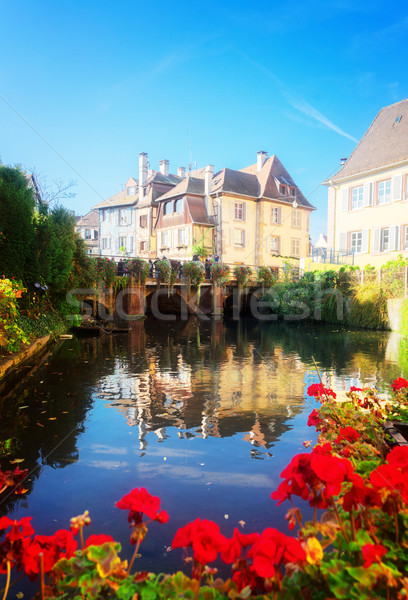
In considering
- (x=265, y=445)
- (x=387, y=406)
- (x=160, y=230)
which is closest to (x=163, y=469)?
(x=265, y=445)

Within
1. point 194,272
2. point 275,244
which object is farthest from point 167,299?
point 275,244

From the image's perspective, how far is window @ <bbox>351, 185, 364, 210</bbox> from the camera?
26906mm

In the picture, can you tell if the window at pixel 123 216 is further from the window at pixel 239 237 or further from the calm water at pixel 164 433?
the calm water at pixel 164 433

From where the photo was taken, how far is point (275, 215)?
39125 millimetres

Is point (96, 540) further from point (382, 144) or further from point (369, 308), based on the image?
point (382, 144)

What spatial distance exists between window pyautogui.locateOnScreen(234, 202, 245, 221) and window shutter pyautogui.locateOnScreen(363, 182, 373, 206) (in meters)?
12.9

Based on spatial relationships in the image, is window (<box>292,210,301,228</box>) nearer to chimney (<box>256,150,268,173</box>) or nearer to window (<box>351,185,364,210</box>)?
chimney (<box>256,150,268,173</box>)

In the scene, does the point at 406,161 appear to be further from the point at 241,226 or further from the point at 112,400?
the point at 112,400

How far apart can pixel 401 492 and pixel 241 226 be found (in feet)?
120

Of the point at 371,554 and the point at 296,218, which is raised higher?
the point at 296,218

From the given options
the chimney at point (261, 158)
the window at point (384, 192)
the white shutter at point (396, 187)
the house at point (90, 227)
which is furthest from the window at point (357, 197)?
the house at point (90, 227)

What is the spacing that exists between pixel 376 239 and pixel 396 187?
298 centimetres

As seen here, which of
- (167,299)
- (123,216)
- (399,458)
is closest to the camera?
(399,458)

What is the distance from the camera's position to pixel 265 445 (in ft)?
15.8
